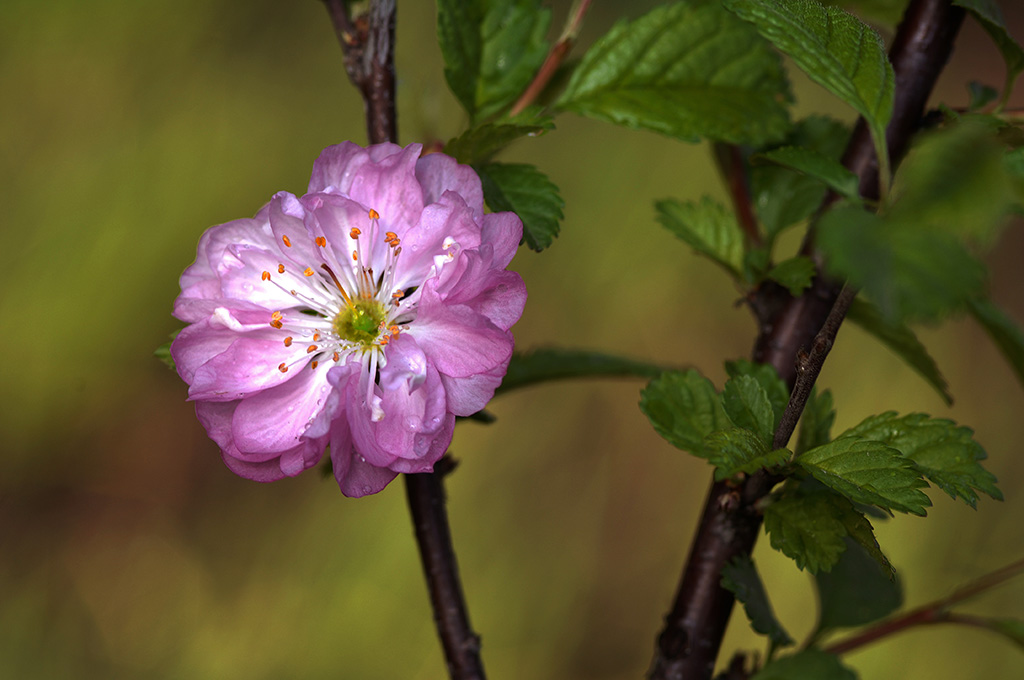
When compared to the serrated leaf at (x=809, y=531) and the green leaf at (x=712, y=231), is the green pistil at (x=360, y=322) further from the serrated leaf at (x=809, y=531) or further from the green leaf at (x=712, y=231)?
the serrated leaf at (x=809, y=531)

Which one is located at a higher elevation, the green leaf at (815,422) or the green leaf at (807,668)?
the green leaf at (815,422)

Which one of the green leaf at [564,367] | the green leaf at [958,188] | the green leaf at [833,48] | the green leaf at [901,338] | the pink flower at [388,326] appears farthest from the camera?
the green leaf at [564,367]

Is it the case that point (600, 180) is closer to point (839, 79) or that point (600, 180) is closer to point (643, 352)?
point (643, 352)

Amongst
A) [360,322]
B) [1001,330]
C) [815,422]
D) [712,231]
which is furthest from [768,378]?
[360,322]

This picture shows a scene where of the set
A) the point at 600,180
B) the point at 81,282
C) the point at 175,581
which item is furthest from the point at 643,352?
the point at 81,282

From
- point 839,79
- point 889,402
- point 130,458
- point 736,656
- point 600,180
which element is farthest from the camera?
point 600,180

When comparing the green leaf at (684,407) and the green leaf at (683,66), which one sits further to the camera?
the green leaf at (683,66)

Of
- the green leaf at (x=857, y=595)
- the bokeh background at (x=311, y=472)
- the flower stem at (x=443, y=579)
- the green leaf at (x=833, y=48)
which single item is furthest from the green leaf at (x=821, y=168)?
the bokeh background at (x=311, y=472)
